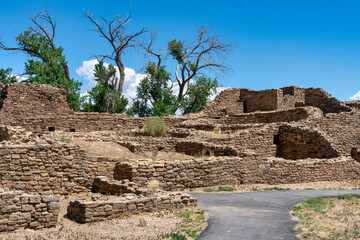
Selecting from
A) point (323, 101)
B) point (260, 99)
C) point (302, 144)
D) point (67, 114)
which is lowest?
point (302, 144)

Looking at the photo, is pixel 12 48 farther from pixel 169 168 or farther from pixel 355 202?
pixel 355 202

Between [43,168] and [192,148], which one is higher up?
[192,148]

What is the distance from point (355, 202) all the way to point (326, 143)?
9.47 m

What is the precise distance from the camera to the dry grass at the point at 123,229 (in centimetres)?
806

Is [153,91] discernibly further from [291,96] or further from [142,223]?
[142,223]

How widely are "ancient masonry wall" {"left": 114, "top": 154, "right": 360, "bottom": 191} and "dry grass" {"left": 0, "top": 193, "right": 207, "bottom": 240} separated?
3563 mm

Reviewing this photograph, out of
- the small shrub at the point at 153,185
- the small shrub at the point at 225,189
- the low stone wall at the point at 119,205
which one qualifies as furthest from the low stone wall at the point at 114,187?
the small shrub at the point at 225,189

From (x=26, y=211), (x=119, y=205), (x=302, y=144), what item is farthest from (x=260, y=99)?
(x=26, y=211)

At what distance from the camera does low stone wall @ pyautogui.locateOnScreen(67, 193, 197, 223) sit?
9.23m

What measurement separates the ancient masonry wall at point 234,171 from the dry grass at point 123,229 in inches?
140

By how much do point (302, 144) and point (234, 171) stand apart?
7469 millimetres

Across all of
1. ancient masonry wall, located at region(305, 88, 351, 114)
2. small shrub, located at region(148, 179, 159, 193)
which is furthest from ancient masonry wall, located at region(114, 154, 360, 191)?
ancient masonry wall, located at region(305, 88, 351, 114)

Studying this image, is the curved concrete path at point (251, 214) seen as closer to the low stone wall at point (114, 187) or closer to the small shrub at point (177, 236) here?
the small shrub at point (177, 236)

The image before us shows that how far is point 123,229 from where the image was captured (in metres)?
8.71
